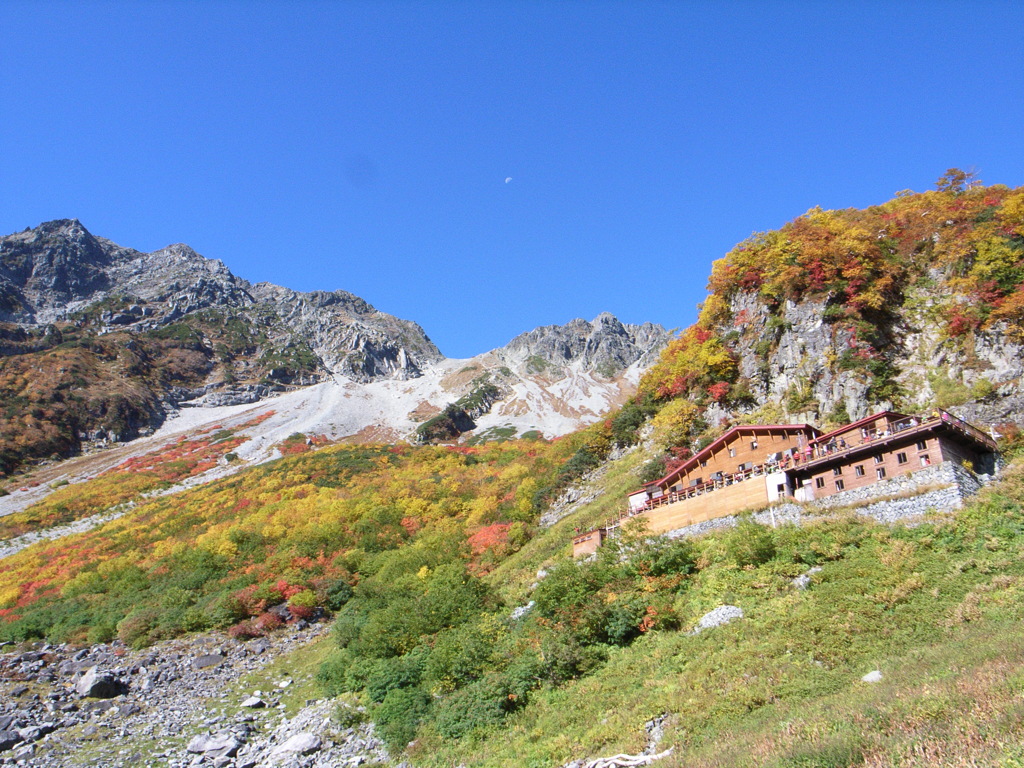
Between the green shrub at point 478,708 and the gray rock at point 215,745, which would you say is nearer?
the green shrub at point 478,708

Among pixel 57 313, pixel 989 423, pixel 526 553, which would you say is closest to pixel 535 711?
pixel 526 553

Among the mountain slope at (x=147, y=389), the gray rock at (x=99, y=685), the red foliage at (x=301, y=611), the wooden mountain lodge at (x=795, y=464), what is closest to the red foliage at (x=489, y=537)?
the wooden mountain lodge at (x=795, y=464)

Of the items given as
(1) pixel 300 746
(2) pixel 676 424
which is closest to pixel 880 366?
(2) pixel 676 424

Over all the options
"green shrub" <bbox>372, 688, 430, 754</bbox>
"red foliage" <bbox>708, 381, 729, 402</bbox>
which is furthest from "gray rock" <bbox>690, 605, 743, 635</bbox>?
"red foliage" <bbox>708, 381, 729, 402</bbox>

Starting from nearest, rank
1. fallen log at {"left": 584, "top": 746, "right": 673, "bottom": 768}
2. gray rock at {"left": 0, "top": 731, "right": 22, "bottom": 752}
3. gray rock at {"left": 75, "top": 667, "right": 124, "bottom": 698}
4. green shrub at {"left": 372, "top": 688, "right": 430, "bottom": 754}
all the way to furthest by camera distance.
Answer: fallen log at {"left": 584, "top": 746, "right": 673, "bottom": 768}
green shrub at {"left": 372, "top": 688, "right": 430, "bottom": 754}
gray rock at {"left": 0, "top": 731, "right": 22, "bottom": 752}
gray rock at {"left": 75, "top": 667, "right": 124, "bottom": 698}

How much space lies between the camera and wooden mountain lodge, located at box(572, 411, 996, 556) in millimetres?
25422

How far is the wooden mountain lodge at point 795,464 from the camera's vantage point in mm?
25422

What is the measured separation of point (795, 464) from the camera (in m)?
28.8

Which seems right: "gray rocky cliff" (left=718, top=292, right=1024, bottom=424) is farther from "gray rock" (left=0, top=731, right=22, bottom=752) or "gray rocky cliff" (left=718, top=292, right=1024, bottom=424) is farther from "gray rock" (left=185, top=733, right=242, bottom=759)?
"gray rock" (left=0, top=731, right=22, bottom=752)

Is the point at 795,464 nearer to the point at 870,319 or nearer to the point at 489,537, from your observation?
the point at 870,319

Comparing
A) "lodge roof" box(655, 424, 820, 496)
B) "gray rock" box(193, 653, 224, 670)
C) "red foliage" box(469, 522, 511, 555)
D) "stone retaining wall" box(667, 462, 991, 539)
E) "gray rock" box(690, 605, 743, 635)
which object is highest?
"lodge roof" box(655, 424, 820, 496)

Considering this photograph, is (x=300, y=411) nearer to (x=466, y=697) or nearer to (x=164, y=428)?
(x=164, y=428)

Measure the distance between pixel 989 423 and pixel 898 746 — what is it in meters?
29.0

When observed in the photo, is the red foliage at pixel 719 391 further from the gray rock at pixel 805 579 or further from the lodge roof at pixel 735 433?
the gray rock at pixel 805 579
